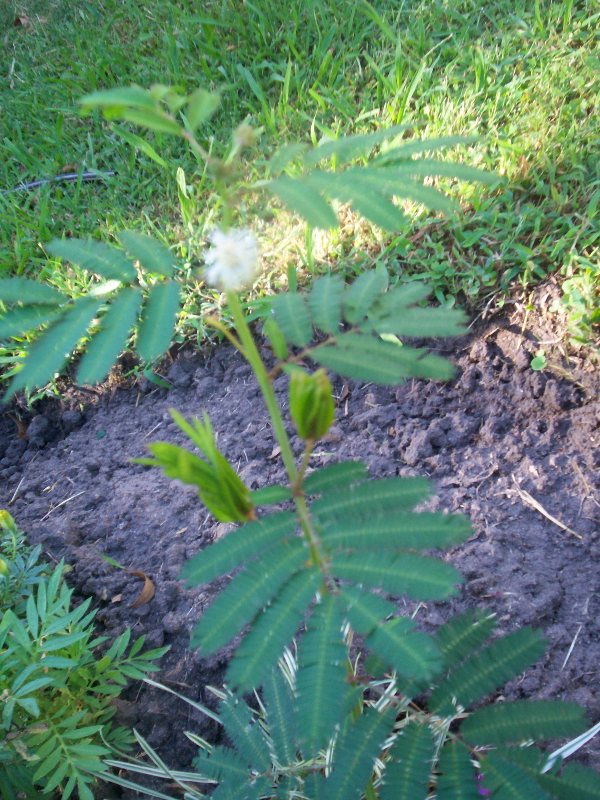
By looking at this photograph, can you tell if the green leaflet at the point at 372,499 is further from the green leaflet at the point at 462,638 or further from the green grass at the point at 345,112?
the green grass at the point at 345,112

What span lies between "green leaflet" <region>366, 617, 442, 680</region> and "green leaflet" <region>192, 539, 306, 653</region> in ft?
0.47

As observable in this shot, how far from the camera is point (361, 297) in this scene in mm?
1183

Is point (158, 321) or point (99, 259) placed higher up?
point (99, 259)

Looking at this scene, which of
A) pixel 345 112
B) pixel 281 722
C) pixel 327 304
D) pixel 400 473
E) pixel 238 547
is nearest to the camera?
pixel 238 547

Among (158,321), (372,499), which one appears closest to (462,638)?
(372,499)

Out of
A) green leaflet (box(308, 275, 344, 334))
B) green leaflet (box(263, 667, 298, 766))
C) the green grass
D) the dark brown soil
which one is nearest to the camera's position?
green leaflet (box(308, 275, 344, 334))

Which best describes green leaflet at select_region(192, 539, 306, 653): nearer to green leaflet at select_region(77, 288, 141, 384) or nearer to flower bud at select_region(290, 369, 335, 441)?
flower bud at select_region(290, 369, 335, 441)

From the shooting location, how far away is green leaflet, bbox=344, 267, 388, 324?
3.84 ft

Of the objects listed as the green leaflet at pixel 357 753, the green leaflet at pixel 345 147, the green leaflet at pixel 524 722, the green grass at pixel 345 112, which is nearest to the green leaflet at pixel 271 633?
the green leaflet at pixel 357 753

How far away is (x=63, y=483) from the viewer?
2.35 meters

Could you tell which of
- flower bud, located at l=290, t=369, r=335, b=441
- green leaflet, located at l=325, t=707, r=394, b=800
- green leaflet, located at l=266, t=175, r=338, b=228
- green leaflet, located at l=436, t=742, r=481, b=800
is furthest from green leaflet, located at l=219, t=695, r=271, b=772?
green leaflet, located at l=266, t=175, r=338, b=228

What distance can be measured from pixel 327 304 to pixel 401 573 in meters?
0.43

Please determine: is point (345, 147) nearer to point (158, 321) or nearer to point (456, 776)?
point (158, 321)

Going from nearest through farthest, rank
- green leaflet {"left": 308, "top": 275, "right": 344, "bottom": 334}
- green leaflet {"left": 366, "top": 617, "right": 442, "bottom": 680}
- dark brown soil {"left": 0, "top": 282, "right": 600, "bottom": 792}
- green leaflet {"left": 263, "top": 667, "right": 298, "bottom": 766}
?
green leaflet {"left": 366, "top": 617, "right": 442, "bottom": 680} → green leaflet {"left": 308, "top": 275, "right": 344, "bottom": 334} → green leaflet {"left": 263, "top": 667, "right": 298, "bottom": 766} → dark brown soil {"left": 0, "top": 282, "right": 600, "bottom": 792}
